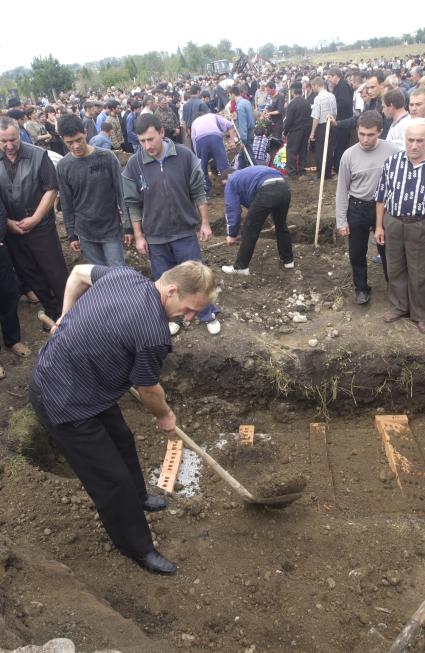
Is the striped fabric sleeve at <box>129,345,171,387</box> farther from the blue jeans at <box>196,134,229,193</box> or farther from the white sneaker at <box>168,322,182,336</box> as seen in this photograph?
the blue jeans at <box>196,134,229,193</box>

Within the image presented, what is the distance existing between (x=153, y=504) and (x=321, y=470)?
4.98 feet

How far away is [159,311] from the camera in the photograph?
7.90ft

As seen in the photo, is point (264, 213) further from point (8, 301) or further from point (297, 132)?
point (297, 132)

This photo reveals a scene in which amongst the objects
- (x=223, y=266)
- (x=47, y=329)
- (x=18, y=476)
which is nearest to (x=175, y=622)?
(x=18, y=476)

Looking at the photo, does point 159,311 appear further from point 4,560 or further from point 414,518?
point 414,518

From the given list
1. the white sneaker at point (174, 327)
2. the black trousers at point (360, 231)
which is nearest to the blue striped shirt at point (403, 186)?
the black trousers at point (360, 231)

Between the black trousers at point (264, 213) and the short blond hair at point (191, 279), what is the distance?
3289 millimetres

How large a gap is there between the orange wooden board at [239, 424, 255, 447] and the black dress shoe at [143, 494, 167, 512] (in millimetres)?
1089

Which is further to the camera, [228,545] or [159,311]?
[228,545]

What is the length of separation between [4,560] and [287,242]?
15.4 feet

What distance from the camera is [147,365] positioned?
2.46 meters

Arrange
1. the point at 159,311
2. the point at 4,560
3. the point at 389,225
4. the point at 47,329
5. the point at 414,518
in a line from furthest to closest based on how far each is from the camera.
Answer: the point at 47,329 < the point at 389,225 < the point at 414,518 < the point at 4,560 < the point at 159,311

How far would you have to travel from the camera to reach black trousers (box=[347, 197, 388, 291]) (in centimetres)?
488

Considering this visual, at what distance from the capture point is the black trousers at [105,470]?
2666 mm
